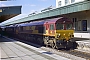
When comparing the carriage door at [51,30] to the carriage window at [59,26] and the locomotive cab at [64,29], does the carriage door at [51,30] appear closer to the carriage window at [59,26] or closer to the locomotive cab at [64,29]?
the carriage window at [59,26]

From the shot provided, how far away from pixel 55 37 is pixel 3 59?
831cm

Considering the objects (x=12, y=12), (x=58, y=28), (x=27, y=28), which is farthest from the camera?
(x=12, y=12)

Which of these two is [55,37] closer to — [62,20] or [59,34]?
[59,34]

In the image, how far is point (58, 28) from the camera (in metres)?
19.6

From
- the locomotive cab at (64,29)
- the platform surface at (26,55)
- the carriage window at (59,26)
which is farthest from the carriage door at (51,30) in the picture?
the platform surface at (26,55)

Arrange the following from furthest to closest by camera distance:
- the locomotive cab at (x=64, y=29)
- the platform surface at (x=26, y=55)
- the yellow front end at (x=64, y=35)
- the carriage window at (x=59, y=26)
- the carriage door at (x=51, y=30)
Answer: the carriage door at (x=51, y=30)
the carriage window at (x=59, y=26)
the locomotive cab at (x=64, y=29)
the yellow front end at (x=64, y=35)
the platform surface at (x=26, y=55)

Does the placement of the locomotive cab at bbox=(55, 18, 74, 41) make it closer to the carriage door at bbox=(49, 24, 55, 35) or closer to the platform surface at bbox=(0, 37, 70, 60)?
the carriage door at bbox=(49, 24, 55, 35)

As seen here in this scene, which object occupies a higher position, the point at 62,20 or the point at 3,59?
the point at 62,20

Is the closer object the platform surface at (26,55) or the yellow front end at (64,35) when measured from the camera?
the platform surface at (26,55)

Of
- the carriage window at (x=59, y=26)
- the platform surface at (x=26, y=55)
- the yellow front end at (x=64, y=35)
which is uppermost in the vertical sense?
the carriage window at (x=59, y=26)

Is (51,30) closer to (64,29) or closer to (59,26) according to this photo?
(59,26)

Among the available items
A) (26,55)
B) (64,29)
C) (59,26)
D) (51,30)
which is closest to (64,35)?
(64,29)

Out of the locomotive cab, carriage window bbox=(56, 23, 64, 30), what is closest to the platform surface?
the locomotive cab

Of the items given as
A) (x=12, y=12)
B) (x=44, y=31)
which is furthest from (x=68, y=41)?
(x=12, y=12)
